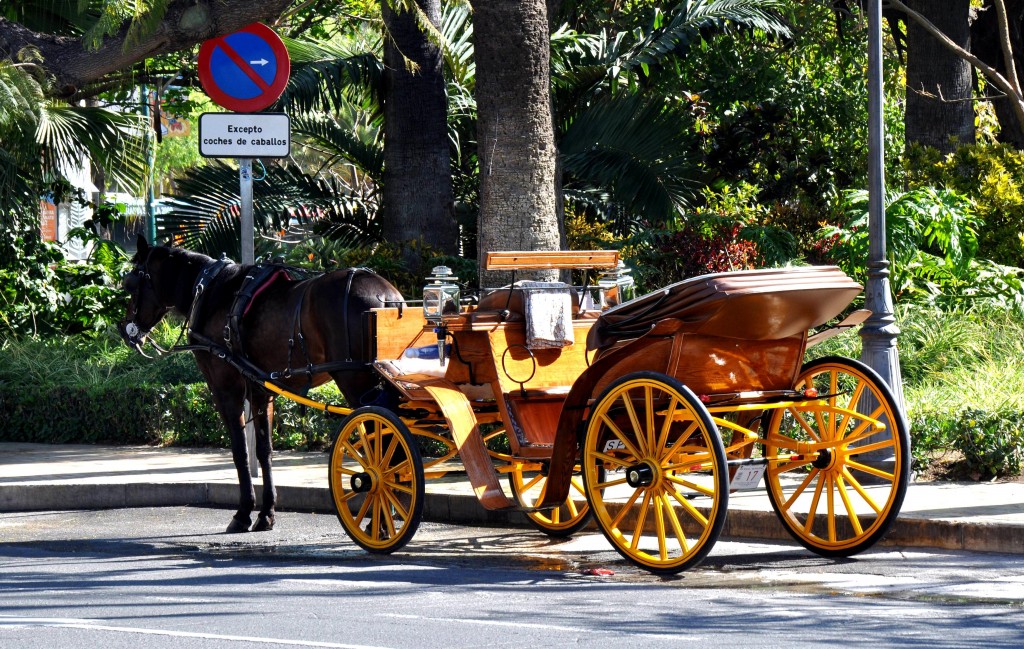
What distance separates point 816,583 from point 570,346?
2.20 meters

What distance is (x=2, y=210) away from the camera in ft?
48.0

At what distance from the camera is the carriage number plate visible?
23.3 ft

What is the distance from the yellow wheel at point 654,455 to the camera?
6680 millimetres

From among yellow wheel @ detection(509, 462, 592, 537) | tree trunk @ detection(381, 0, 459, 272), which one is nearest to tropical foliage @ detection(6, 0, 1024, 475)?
tree trunk @ detection(381, 0, 459, 272)

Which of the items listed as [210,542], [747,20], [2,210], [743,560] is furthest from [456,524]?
[747,20]

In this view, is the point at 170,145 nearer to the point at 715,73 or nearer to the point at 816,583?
the point at 715,73

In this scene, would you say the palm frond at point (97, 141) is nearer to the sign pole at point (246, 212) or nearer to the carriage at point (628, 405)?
the sign pole at point (246, 212)

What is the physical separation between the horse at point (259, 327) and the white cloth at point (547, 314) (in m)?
0.99

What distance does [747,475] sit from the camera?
280 inches

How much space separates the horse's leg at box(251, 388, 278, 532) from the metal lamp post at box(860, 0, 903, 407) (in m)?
4.04

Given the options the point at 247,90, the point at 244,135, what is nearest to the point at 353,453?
the point at 244,135

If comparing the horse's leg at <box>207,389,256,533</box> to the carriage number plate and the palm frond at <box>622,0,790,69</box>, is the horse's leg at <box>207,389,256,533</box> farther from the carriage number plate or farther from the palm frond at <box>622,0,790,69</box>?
the palm frond at <box>622,0,790,69</box>

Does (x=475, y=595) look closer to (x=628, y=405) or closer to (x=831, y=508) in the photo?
(x=628, y=405)

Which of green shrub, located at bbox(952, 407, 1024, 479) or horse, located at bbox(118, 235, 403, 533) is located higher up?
horse, located at bbox(118, 235, 403, 533)
